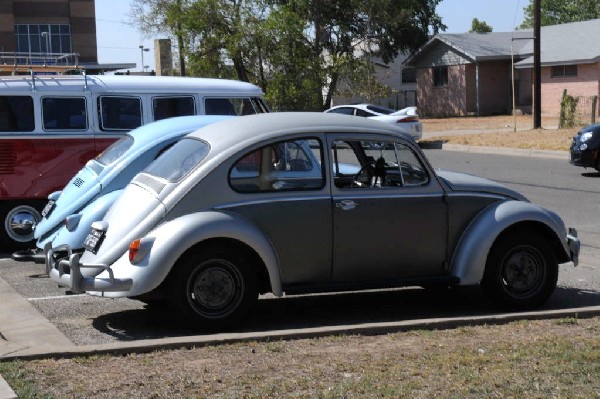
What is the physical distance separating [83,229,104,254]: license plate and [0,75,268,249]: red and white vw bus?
15.6 feet

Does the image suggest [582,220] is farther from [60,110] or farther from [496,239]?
[60,110]

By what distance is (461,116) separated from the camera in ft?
178

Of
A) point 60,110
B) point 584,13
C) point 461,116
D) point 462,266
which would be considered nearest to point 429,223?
point 462,266

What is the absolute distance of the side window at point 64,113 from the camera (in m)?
12.9

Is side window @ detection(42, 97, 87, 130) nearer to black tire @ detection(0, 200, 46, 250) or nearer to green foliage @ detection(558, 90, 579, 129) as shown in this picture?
black tire @ detection(0, 200, 46, 250)

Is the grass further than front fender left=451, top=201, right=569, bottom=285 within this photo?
No

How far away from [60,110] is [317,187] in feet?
19.5

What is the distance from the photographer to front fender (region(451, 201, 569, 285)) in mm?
8258

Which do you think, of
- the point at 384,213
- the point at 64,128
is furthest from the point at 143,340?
the point at 64,128

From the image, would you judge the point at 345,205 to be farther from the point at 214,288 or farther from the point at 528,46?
the point at 528,46

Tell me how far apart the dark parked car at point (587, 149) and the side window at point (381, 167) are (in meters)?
13.0

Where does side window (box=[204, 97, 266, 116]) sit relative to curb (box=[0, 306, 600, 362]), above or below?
above

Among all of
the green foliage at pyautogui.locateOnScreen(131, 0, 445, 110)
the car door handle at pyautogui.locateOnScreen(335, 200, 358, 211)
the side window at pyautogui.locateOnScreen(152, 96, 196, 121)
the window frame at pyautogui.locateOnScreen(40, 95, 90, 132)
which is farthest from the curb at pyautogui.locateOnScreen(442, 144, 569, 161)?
the car door handle at pyautogui.locateOnScreen(335, 200, 358, 211)

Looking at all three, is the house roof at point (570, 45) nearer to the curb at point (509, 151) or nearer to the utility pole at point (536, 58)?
the utility pole at point (536, 58)
